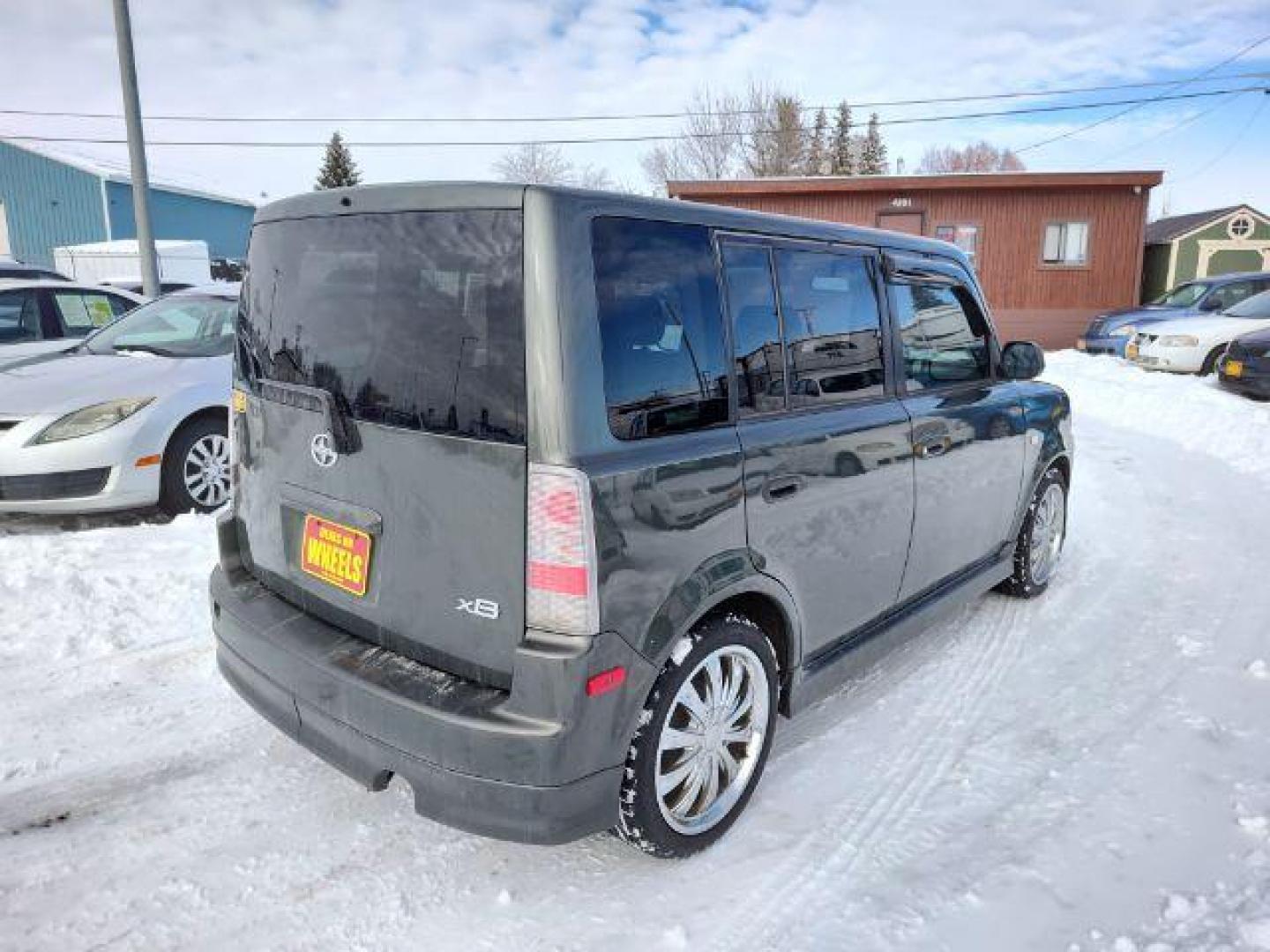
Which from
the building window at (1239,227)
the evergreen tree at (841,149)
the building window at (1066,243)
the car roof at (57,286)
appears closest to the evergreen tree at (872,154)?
the evergreen tree at (841,149)

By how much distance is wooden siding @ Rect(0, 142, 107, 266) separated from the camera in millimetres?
30422

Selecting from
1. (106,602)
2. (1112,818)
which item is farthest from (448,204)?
(106,602)

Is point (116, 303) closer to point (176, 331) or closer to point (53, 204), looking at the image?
point (176, 331)

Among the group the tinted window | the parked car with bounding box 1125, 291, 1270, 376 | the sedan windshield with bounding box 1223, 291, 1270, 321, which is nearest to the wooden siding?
the parked car with bounding box 1125, 291, 1270, 376

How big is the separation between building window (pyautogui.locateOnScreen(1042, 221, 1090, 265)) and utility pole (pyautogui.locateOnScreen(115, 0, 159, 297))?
60.5ft

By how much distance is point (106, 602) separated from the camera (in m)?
4.27

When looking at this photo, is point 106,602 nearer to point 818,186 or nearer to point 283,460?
point 283,460

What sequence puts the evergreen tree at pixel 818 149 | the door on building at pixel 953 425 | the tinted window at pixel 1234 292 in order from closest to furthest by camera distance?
the door on building at pixel 953 425 < the tinted window at pixel 1234 292 < the evergreen tree at pixel 818 149

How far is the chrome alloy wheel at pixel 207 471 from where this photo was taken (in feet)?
19.0

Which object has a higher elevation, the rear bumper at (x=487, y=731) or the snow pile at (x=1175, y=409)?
the rear bumper at (x=487, y=731)

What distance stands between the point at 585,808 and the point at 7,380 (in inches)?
217

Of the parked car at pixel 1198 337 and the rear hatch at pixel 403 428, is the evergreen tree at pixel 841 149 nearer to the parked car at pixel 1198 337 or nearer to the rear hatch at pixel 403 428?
the parked car at pixel 1198 337

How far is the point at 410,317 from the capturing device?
2332mm

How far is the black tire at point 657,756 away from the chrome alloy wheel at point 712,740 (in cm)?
2
